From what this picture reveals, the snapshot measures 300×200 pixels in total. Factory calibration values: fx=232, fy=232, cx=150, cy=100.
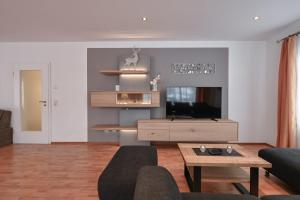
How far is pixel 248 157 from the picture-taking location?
2570mm

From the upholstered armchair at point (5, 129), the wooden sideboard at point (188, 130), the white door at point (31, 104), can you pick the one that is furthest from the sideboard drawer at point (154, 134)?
the upholstered armchair at point (5, 129)

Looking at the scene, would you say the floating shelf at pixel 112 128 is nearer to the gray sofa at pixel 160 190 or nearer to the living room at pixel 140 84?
the living room at pixel 140 84

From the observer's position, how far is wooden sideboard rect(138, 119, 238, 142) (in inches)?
183

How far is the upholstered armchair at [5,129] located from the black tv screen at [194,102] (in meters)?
3.58

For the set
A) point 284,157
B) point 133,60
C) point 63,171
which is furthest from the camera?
point 133,60

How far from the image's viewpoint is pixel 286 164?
101 inches

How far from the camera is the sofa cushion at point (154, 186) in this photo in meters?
1.16

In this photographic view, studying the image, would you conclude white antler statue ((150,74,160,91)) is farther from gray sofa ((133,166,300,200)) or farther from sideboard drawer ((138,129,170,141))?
gray sofa ((133,166,300,200))

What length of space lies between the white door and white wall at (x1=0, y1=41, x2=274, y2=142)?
0.16 m

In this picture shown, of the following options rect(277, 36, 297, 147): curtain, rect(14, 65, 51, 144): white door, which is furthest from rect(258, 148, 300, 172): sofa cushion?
rect(14, 65, 51, 144): white door

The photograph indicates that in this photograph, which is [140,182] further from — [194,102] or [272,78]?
[272,78]

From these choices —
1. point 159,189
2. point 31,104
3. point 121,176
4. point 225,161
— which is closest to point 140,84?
point 31,104

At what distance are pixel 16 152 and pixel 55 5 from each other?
301cm

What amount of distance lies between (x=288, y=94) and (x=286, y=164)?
74.1 inches
